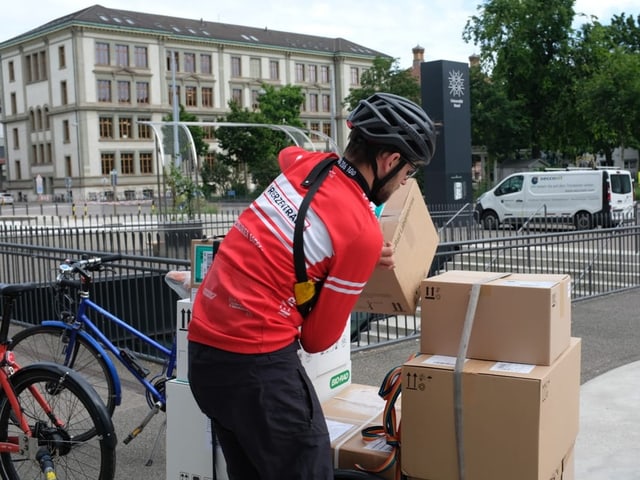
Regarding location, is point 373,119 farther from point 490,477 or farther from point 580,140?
point 580,140

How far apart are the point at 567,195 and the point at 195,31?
69278 mm

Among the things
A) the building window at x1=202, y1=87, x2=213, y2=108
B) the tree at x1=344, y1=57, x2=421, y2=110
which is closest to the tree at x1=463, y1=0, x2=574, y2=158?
the tree at x1=344, y1=57, x2=421, y2=110

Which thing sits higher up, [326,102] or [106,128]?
[326,102]

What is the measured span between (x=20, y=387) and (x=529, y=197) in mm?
22548

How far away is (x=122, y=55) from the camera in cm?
7656

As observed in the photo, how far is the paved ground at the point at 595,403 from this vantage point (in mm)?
4605

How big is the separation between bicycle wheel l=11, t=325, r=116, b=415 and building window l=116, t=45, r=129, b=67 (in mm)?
75006

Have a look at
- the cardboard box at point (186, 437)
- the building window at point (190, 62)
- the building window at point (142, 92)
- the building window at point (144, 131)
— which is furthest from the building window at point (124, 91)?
the cardboard box at point (186, 437)

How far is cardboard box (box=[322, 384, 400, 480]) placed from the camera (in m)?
2.95

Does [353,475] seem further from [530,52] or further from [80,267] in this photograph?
[530,52]

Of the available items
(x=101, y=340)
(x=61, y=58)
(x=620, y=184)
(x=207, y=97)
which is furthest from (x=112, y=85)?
(x=101, y=340)

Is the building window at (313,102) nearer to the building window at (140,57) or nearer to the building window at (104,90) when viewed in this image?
the building window at (140,57)

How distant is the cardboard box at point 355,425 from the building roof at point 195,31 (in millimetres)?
75515

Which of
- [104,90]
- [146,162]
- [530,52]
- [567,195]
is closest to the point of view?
[567,195]
